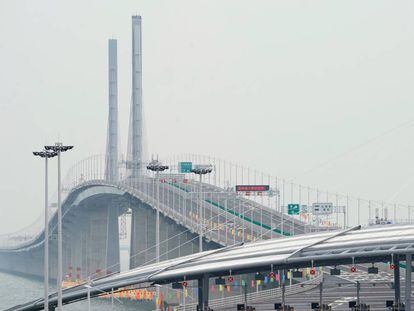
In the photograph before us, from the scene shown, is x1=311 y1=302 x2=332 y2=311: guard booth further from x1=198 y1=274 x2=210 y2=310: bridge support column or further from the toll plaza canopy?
x1=198 y1=274 x2=210 y2=310: bridge support column

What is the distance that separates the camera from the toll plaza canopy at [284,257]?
8950cm

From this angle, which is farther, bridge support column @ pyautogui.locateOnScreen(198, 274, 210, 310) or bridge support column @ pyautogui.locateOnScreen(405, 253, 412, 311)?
bridge support column @ pyautogui.locateOnScreen(198, 274, 210, 310)

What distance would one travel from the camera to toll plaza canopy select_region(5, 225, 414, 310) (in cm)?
8950

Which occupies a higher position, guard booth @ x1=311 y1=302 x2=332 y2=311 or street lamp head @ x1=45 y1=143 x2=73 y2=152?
street lamp head @ x1=45 y1=143 x2=73 y2=152

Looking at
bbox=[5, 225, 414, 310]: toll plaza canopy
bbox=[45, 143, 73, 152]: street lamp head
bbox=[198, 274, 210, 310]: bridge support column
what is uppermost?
bbox=[45, 143, 73, 152]: street lamp head

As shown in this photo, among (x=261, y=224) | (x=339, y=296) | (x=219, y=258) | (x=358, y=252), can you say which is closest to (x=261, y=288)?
(x=261, y=224)

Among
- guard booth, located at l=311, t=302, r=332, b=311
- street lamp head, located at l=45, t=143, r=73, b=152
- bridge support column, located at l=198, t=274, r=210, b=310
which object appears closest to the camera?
street lamp head, located at l=45, t=143, r=73, b=152

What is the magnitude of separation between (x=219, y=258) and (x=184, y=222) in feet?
322

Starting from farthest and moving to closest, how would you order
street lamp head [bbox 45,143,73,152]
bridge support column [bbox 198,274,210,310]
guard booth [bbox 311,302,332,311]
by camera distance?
guard booth [bbox 311,302,332,311], bridge support column [bbox 198,274,210,310], street lamp head [bbox 45,143,73,152]

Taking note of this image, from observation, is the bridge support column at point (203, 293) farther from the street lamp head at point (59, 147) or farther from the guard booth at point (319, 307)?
the street lamp head at point (59, 147)

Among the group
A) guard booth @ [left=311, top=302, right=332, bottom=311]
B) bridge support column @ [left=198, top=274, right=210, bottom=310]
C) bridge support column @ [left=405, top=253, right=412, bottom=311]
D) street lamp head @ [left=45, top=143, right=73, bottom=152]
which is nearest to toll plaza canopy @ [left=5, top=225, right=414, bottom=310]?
bridge support column @ [left=198, top=274, right=210, bottom=310]

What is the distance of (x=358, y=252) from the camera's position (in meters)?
88.7

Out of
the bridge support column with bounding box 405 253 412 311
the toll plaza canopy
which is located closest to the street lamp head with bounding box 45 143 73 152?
the toll plaza canopy

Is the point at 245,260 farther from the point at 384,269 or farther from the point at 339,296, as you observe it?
the point at 384,269
